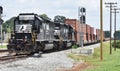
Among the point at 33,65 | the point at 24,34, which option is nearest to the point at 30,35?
the point at 24,34

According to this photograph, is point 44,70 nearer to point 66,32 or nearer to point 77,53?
point 77,53

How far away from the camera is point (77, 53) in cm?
4412

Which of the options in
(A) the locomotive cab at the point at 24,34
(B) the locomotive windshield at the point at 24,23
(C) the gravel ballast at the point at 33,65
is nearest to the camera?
(C) the gravel ballast at the point at 33,65

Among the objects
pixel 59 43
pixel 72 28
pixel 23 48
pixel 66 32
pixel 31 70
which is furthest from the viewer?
pixel 72 28

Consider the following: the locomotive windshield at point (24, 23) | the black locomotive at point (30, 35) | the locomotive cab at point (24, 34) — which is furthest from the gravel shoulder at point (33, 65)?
the locomotive windshield at point (24, 23)

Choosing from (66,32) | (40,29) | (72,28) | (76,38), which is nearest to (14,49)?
(40,29)

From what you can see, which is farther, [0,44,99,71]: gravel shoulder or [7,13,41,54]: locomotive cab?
[7,13,41,54]: locomotive cab

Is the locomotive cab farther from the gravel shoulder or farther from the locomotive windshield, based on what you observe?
the gravel shoulder

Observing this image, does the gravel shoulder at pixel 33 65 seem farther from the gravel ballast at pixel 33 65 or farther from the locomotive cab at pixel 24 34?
the locomotive cab at pixel 24 34

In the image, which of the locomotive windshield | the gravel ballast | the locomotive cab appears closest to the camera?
the gravel ballast

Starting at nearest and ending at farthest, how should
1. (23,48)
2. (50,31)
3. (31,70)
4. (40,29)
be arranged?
(31,70), (23,48), (40,29), (50,31)

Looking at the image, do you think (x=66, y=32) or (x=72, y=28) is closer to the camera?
(x=66, y=32)

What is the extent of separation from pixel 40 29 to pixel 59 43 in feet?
32.6

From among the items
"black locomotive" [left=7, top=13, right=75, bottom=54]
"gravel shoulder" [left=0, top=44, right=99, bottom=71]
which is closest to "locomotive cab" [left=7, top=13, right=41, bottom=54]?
"black locomotive" [left=7, top=13, right=75, bottom=54]
